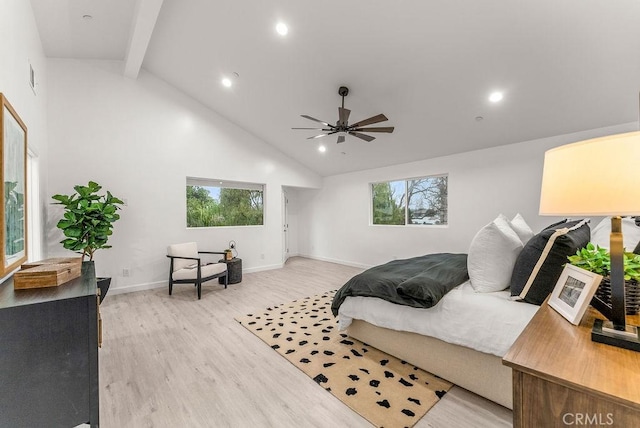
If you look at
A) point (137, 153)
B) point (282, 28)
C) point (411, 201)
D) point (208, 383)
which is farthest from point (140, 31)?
point (411, 201)

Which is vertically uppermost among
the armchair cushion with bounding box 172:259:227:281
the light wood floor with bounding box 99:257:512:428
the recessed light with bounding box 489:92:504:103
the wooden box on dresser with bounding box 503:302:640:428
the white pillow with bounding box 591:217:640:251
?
the recessed light with bounding box 489:92:504:103

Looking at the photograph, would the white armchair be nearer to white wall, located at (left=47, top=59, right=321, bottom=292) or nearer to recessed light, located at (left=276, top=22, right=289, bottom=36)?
white wall, located at (left=47, top=59, right=321, bottom=292)

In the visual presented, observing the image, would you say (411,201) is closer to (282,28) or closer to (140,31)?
(282,28)

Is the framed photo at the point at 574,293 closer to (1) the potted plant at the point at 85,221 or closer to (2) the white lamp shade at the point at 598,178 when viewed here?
(2) the white lamp shade at the point at 598,178

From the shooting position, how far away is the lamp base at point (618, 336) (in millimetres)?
852

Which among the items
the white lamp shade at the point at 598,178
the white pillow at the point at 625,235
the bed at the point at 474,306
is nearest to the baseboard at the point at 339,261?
the bed at the point at 474,306

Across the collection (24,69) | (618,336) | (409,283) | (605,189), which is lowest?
(409,283)

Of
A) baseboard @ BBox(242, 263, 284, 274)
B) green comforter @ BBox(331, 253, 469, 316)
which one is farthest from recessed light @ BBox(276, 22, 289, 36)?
baseboard @ BBox(242, 263, 284, 274)

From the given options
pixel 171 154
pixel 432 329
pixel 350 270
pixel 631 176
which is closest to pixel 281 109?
pixel 171 154

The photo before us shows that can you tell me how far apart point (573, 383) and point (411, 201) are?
5063mm

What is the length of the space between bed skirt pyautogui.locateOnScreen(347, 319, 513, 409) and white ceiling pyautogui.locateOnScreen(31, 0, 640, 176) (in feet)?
9.37

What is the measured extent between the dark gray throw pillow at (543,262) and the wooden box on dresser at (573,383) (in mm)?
844

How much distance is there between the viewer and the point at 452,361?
6.49ft

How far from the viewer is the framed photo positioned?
104cm
